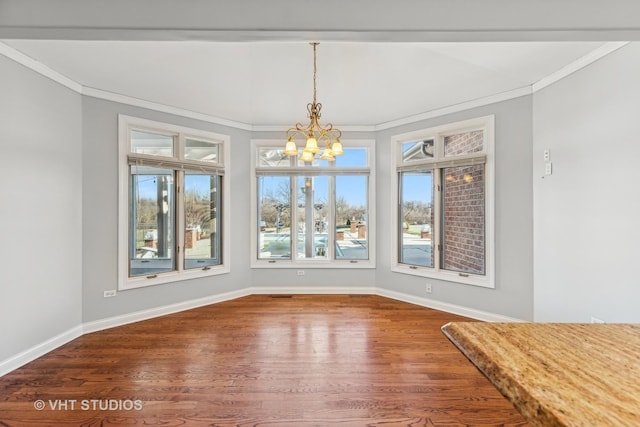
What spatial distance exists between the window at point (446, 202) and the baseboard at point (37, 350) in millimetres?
4185

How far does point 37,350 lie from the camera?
2873mm

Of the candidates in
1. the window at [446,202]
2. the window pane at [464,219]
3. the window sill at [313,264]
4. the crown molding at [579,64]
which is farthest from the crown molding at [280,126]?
the window sill at [313,264]

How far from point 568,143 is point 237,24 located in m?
3.17

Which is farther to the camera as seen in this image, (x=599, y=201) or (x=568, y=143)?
(x=568, y=143)

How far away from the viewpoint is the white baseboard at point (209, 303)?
2.83 metres

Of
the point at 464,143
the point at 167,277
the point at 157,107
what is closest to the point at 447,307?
the point at 464,143

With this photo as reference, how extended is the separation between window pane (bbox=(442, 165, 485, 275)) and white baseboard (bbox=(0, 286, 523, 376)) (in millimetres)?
555

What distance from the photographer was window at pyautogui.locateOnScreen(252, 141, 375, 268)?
16.2 feet

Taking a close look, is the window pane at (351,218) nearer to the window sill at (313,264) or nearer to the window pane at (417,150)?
the window sill at (313,264)

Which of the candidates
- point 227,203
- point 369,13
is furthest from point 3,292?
point 369,13

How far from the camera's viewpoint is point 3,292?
8.45 feet

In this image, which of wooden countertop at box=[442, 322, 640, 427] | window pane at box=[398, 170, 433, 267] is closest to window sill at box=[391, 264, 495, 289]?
window pane at box=[398, 170, 433, 267]

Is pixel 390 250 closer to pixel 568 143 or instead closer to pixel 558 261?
pixel 558 261

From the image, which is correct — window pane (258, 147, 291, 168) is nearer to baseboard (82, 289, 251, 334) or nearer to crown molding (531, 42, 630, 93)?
baseboard (82, 289, 251, 334)
